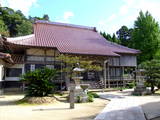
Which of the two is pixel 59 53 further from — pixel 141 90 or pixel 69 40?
pixel 141 90

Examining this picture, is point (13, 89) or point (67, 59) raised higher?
point (67, 59)

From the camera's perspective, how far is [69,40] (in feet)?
71.3

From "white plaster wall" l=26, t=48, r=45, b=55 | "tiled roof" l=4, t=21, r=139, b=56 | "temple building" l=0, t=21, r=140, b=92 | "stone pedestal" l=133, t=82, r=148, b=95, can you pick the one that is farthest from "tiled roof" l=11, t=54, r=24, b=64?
"stone pedestal" l=133, t=82, r=148, b=95

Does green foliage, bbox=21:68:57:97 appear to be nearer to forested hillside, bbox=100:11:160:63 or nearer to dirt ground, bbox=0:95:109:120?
dirt ground, bbox=0:95:109:120

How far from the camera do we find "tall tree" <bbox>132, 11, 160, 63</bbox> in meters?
28.6

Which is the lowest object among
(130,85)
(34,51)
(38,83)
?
(130,85)

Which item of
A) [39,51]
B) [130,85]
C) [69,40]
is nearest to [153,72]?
[130,85]

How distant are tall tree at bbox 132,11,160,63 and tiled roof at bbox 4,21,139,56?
6344 millimetres

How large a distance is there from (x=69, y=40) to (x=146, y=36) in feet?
44.4

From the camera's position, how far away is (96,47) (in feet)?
70.7

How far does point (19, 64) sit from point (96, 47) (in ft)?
27.5

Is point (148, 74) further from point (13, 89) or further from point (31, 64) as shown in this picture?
point (13, 89)

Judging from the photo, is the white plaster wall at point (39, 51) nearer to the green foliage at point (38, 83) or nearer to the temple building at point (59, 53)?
the temple building at point (59, 53)

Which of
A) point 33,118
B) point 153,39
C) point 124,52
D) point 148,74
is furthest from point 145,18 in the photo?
point 33,118
